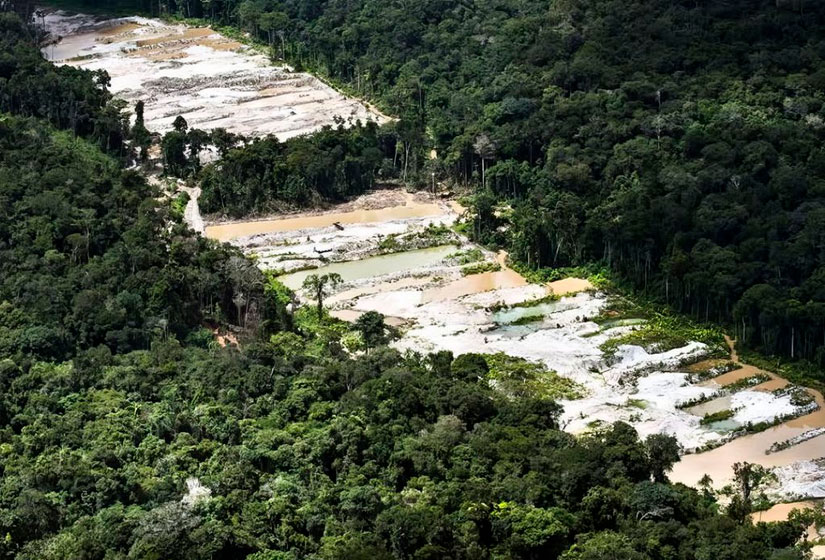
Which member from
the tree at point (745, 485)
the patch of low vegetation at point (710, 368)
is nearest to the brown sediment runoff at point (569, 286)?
the patch of low vegetation at point (710, 368)

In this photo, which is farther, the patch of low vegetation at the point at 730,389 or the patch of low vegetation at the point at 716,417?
the patch of low vegetation at the point at 730,389

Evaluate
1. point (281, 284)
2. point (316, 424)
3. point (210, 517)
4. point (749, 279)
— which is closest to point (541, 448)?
point (316, 424)

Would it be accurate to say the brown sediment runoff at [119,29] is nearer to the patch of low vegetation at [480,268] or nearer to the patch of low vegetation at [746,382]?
the patch of low vegetation at [480,268]

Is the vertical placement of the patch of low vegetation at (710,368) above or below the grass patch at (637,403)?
above

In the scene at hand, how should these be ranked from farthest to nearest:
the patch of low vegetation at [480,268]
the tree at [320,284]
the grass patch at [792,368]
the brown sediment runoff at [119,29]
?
1. the brown sediment runoff at [119,29]
2. the patch of low vegetation at [480,268]
3. the tree at [320,284]
4. the grass patch at [792,368]

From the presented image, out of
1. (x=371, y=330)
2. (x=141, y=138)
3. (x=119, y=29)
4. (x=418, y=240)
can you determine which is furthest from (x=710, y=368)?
(x=119, y=29)

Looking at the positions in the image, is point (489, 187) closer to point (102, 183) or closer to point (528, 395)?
point (102, 183)

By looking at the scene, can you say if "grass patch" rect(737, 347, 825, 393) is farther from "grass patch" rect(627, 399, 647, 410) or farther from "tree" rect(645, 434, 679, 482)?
"tree" rect(645, 434, 679, 482)
